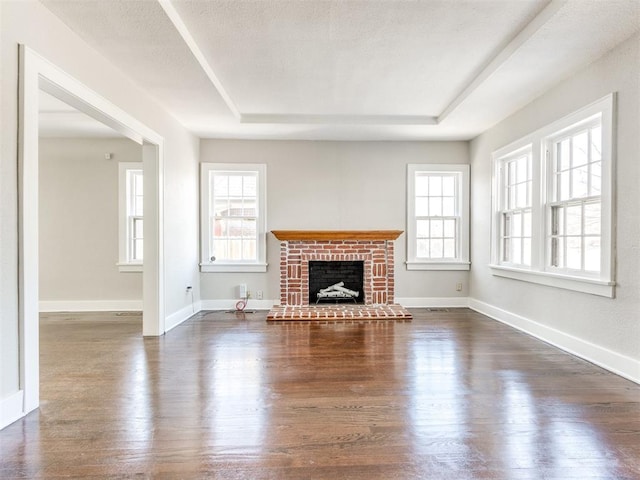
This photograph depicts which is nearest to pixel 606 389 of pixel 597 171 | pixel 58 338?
pixel 597 171

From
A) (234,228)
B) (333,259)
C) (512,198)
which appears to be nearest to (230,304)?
(234,228)

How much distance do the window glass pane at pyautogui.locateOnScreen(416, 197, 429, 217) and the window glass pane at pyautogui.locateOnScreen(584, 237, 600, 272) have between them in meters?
2.60

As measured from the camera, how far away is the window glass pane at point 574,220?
3.40 metres

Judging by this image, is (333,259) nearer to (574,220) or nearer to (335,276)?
(335,276)

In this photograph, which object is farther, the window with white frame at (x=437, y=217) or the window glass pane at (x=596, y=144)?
the window with white frame at (x=437, y=217)

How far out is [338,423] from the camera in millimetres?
2072

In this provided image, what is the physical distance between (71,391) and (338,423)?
1.93 m

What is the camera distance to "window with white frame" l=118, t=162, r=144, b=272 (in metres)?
5.46

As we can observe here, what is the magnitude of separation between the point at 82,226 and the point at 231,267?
Answer: 2326 mm

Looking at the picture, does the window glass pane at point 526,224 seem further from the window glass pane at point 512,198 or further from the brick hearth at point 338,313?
the brick hearth at point 338,313

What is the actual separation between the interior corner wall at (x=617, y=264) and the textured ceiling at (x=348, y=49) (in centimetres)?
16

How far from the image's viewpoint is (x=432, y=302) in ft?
18.6

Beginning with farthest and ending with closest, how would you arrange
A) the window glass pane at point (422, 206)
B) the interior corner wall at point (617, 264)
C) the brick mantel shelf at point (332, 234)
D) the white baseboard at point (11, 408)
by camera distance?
the window glass pane at point (422, 206) < the brick mantel shelf at point (332, 234) < the interior corner wall at point (617, 264) < the white baseboard at point (11, 408)

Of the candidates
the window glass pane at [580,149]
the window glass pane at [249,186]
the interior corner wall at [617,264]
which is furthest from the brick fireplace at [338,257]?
the window glass pane at [580,149]
